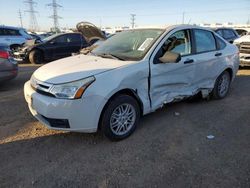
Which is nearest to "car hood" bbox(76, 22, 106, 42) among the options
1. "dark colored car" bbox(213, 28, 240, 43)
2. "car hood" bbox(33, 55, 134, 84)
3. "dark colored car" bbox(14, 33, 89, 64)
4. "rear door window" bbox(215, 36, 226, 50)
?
"dark colored car" bbox(14, 33, 89, 64)

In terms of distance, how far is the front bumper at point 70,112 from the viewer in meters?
2.98

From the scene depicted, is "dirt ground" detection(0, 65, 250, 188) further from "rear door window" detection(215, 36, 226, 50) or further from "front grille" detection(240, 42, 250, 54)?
"front grille" detection(240, 42, 250, 54)

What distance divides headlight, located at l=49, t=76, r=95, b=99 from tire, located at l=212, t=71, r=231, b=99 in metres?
3.17

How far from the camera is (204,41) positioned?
4.75 meters

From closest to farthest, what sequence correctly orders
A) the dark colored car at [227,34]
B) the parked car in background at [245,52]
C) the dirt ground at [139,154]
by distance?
the dirt ground at [139,154] → the parked car in background at [245,52] → the dark colored car at [227,34]

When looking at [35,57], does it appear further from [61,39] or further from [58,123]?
[58,123]

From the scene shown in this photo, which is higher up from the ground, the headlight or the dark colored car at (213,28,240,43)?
the dark colored car at (213,28,240,43)

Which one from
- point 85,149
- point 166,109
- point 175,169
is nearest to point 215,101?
point 166,109

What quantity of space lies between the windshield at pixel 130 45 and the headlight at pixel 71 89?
89 centimetres

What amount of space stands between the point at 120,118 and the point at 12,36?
12.4 meters

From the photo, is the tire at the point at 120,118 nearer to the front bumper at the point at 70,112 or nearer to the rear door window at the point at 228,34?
the front bumper at the point at 70,112

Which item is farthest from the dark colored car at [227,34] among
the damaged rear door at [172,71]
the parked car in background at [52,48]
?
the damaged rear door at [172,71]

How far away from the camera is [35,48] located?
35.8 feet

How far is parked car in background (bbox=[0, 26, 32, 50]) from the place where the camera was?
13281 millimetres
